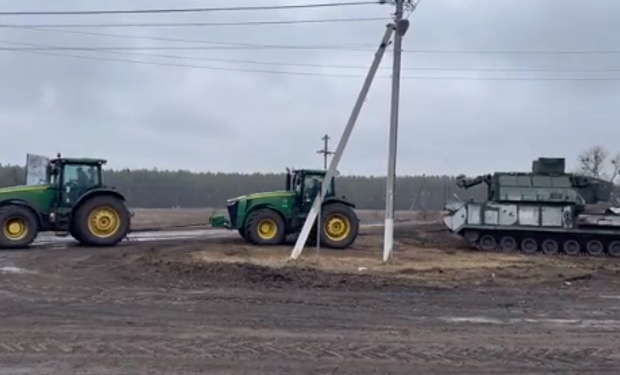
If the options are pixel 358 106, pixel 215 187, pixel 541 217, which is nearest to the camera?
pixel 358 106

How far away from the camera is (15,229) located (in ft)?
72.2

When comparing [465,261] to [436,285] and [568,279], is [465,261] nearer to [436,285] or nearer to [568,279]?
[568,279]

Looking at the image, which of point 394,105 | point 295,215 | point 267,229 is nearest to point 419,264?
point 394,105

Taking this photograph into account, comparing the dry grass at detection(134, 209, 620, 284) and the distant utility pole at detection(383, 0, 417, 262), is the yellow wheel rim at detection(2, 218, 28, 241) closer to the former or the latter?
the dry grass at detection(134, 209, 620, 284)

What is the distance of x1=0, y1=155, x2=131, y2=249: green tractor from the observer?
2202cm

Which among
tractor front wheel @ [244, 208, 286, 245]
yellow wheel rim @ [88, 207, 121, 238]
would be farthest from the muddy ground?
tractor front wheel @ [244, 208, 286, 245]

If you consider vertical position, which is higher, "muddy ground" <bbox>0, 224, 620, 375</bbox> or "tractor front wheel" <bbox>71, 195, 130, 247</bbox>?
"tractor front wheel" <bbox>71, 195, 130, 247</bbox>

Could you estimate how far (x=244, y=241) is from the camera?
86.4 ft

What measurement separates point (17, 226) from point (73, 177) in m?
2.05

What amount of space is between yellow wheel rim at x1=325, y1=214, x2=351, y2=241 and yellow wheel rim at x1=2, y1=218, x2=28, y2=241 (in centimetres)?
853

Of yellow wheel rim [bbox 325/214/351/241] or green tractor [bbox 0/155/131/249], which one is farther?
yellow wheel rim [bbox 325/214/351/241]

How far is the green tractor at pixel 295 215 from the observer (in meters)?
24.6

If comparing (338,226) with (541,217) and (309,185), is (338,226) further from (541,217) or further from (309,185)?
(541,217)

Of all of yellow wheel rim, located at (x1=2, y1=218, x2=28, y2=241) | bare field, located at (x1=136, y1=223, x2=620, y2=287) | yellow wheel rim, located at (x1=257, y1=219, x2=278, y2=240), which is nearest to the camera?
bare field, located at (x1=136, y1=223, x2=620, y2=287)
